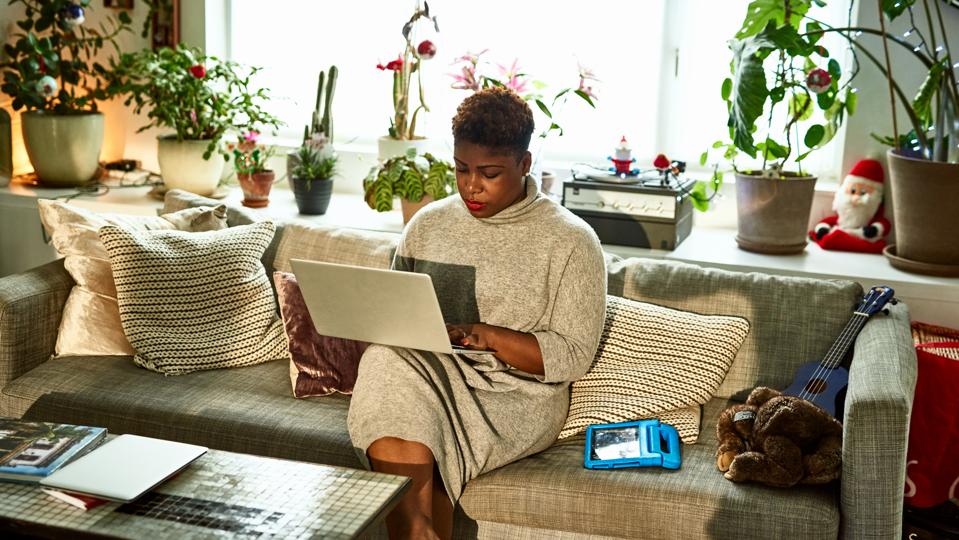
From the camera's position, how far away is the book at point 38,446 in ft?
5.88

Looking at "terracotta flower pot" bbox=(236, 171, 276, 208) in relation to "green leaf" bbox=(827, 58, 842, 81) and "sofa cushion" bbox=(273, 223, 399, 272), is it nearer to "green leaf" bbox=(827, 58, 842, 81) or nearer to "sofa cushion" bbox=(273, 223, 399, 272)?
"sofa cushion" bbox=(273, 223, 399, 272)

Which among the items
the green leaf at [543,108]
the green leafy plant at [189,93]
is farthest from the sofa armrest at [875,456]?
the green leafy plant at [189,93]

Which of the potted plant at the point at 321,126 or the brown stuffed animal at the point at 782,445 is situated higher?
the potted plant at the point at 321,126

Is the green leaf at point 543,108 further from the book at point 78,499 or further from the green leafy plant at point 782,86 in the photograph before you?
the book at point 78,499

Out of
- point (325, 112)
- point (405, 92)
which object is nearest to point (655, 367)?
point (405, 92)

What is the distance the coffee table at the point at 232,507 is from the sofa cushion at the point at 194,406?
1.33ft

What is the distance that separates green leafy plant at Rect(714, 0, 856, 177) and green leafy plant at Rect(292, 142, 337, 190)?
4.13ft

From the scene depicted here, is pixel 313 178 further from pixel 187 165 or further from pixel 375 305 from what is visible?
pixel 375 305

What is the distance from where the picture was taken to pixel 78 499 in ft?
5.65

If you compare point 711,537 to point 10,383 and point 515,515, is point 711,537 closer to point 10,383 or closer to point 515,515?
point 515,515

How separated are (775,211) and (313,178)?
4.81 feet

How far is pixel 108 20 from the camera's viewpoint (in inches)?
160

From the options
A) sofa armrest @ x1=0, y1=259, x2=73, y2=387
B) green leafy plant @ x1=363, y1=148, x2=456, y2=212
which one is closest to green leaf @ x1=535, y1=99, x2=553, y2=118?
green leafy plant @ x1=363, y1=148, x2=456, y2=212

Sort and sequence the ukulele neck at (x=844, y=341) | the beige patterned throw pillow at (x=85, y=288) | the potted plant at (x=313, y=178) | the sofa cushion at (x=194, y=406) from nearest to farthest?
the sofa cushion at (x=194, y=406) < the ukulele neck at (x=844, y=341) < the beige patterned throw pillow at (x=85, y=288) < the potted plant at (x=313, y=178)
